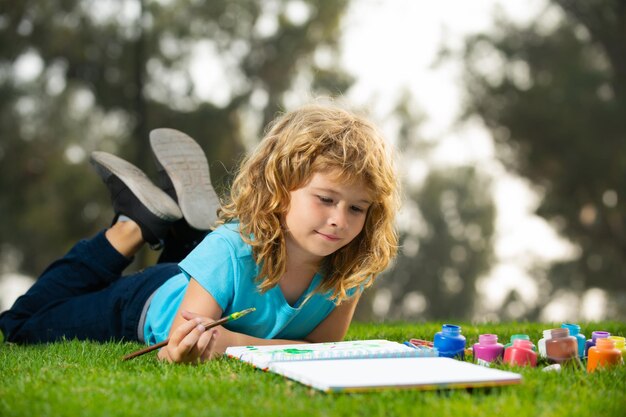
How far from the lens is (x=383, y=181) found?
276 cm

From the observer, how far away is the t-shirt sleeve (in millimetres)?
2736

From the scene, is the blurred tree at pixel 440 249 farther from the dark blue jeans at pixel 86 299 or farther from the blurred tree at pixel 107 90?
the dark blue jeans at pixel 86 299

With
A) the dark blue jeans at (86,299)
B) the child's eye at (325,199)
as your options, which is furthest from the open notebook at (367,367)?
the dark blue jeans at (86,299)

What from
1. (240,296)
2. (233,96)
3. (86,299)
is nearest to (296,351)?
(240,296)

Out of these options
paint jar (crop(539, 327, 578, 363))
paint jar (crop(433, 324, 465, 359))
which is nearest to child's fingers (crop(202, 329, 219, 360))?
paint jar (crop(433, 324, 465, 359))

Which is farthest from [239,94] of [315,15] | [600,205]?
[600,205]

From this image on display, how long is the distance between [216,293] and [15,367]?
2.35 ft

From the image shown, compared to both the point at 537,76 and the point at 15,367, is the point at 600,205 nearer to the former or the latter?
the point at 537,76

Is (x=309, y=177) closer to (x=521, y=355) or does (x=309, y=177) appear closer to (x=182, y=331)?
(x=182, y=331)

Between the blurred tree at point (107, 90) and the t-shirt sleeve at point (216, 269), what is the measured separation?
7.79 metres

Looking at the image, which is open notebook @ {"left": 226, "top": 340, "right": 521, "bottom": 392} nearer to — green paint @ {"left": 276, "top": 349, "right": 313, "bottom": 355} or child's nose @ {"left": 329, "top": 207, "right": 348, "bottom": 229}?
green paint @ {"left": 276, "top": 349, "right": 313, "bottom": 355}

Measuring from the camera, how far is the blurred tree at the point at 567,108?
447 inches

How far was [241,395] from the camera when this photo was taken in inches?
74.7

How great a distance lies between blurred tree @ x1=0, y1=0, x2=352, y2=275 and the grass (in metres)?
8.39
